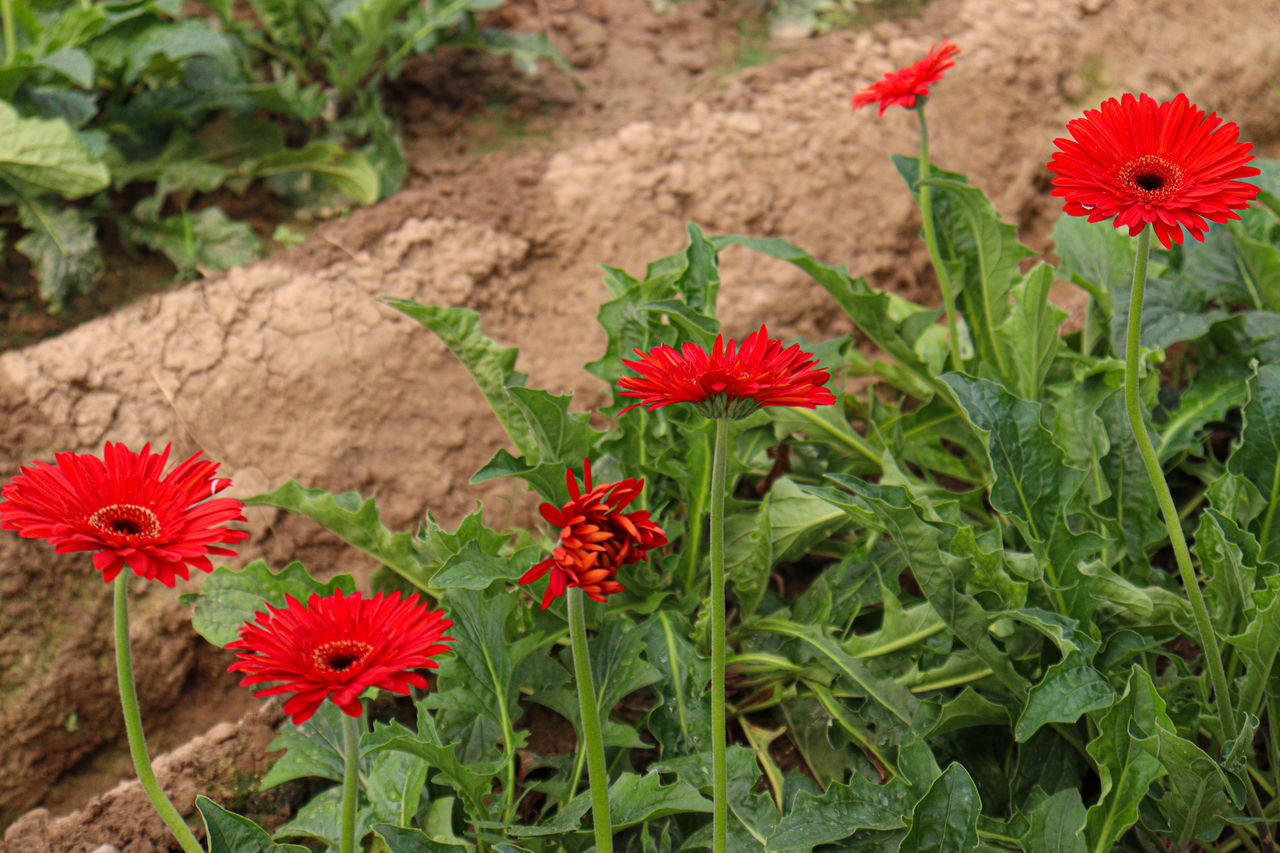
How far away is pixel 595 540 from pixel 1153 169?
1033mm

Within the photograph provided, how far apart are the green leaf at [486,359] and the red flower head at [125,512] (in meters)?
0.82

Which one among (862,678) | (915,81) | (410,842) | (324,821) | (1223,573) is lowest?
(324,821)

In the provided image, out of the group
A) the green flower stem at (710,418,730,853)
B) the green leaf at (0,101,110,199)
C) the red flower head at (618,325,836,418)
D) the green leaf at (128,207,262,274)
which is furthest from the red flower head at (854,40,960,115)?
the green leaf at (0,101,110,199)

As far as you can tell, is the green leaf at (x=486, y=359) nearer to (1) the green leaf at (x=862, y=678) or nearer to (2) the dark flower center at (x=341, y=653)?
(1) the green leaf at (x=862, y=678)

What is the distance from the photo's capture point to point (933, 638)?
2.17 m

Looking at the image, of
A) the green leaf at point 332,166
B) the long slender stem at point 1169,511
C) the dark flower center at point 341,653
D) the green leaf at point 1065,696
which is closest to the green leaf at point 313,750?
the dark flower center at point 341,653

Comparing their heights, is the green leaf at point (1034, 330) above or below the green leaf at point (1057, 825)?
above

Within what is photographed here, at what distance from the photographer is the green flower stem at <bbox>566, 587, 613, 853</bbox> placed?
1.48 metres

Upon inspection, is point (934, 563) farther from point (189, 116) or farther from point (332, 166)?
point (189, 116)

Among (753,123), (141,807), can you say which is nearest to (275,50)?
(753,123)

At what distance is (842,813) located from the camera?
5.94 feet

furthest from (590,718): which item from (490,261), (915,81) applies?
(490,261)

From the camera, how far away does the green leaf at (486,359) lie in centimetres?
235

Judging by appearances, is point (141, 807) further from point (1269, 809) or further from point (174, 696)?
point (1269, 809)
